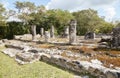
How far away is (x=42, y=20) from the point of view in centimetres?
6794

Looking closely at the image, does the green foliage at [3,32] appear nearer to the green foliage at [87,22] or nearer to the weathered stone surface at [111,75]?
the green foliage at [87,22]

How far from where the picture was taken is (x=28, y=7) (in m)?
65.9

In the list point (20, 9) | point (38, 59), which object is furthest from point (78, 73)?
point (20, 9)

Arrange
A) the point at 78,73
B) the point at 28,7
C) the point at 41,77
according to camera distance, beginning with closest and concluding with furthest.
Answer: the point at 41,77 → the point at 78,73 → the point at 28,7

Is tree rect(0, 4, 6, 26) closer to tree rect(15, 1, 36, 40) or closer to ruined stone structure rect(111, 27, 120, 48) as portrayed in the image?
tree rect(15, 1, 36, 40)

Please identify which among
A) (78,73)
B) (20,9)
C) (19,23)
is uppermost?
(20,9)

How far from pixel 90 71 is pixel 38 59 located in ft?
21.8

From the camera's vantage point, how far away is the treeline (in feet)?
191

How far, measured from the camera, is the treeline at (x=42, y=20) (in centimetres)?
5822

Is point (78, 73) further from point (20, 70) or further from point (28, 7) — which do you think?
point (28, 7)

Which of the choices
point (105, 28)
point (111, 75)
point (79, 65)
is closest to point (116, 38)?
point (79, 65)

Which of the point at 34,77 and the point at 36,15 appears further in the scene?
the point at 36,15

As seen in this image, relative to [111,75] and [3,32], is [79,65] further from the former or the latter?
[3,32]

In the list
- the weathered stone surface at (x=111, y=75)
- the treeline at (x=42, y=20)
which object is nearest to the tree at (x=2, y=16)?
the treeline at (x=42, y=20)
